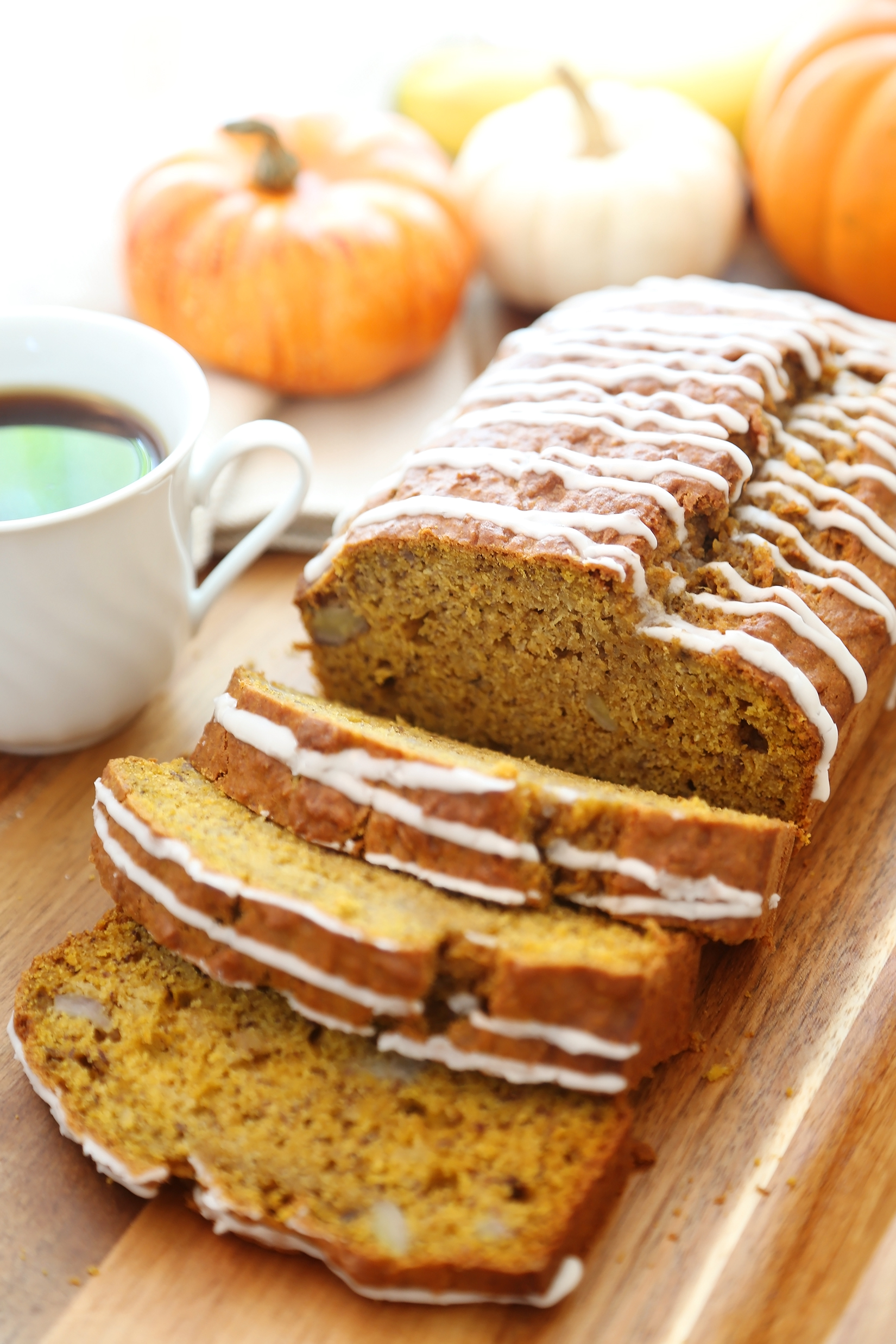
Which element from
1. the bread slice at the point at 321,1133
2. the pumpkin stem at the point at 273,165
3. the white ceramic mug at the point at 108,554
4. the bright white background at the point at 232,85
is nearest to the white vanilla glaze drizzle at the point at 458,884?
the bread slice at the point at 321,1133

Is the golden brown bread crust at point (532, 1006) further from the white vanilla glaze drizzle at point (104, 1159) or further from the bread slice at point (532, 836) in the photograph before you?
the white vanilla glaze drizzle at point (104, 1159)

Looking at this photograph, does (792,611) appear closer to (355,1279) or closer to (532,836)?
(532,836)

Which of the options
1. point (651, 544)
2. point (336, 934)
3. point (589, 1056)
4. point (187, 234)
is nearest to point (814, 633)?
point (651, 544)

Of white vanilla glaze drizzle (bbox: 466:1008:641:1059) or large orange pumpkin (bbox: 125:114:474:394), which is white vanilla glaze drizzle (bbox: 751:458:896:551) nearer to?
white vanilla glaze drizzle (bbox: 466:1008:641:1059)

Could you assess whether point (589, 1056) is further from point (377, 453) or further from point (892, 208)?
point (892, 208)

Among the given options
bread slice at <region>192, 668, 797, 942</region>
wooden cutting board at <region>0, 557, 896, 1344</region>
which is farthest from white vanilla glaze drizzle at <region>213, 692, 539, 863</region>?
wooden cutting board at <region>0, 557, 896, 1344</region>

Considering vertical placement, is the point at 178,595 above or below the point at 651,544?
below

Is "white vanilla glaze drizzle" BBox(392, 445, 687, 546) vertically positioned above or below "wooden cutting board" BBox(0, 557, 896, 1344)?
above
